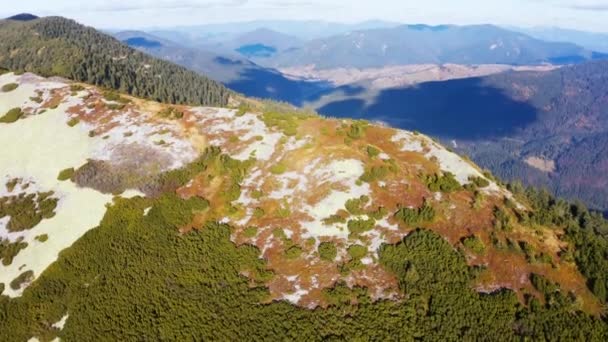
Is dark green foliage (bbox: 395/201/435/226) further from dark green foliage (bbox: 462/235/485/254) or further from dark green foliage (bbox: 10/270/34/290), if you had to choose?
dark green foliage (bbox: 10/270/34/290)

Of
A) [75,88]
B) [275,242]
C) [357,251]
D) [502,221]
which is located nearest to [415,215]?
[357,251]

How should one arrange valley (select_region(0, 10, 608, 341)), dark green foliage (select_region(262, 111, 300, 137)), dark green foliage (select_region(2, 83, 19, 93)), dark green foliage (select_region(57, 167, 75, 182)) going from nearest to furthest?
valley (select_region(0, 10, 608, 341)), dark green foliage (select_region(57, 167, 75, 182)), dark green foliage (select_region(262, 111, 300, 137)), dark green foliage (select_region(2, 83, 19, 93))

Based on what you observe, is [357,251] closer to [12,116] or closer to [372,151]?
[372,151]

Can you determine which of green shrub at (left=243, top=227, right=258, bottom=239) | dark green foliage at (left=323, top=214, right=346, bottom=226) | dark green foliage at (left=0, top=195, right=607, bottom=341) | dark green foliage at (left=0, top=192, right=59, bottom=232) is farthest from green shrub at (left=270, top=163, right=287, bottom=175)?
dark green foliage at (left=0, top=192, right=59, bottom=232)

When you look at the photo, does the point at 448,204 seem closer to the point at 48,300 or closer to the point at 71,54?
the point at 48,300

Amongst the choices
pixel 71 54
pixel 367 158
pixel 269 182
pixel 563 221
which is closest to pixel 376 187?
pixel 367 158

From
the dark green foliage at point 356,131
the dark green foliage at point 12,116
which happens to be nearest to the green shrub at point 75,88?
the dark green foliage at point 12,116
